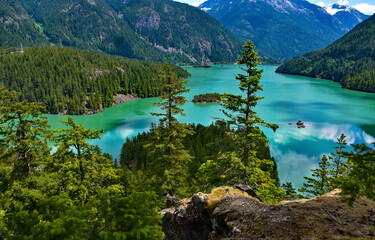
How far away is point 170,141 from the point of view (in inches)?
701

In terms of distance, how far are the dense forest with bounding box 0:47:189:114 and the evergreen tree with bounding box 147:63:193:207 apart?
67345 millimetres

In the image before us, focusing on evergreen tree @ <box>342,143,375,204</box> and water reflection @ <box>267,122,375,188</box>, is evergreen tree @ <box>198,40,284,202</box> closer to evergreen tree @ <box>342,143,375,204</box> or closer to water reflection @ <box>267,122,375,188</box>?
evergreen tree @ <box>342,143,375,204</box>

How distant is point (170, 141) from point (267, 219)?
10.7 m

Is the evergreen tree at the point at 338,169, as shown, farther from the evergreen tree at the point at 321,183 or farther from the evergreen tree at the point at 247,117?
the evergreen tree at the point at 247,117

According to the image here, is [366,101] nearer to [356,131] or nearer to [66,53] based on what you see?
[356,131]

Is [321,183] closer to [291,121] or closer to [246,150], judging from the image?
[246,150]

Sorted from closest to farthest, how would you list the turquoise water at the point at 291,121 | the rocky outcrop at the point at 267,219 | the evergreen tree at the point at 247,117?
the rocky outcrop at the point at 267,219 < the evergreen tree at the point at 247,117 < the turquoise water at the point at 291,121

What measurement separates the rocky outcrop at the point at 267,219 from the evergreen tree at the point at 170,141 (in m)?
6.76

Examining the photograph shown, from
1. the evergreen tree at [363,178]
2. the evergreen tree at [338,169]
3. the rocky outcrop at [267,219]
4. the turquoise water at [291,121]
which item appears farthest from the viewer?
the turquoise water at [291,121]

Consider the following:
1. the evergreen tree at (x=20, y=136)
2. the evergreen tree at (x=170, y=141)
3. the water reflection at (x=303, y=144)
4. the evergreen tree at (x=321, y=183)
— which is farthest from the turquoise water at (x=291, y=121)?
the evergreen tree at (x=20, y=136)

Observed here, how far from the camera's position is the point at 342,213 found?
7.93m

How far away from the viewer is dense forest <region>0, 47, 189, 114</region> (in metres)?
96.2

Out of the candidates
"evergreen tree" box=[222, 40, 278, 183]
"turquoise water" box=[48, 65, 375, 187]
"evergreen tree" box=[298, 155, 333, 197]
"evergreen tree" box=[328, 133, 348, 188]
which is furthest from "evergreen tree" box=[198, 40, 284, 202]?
"turquoise water" box=[48, 65, 375, 187]

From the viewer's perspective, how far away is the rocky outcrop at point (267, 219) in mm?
7114
